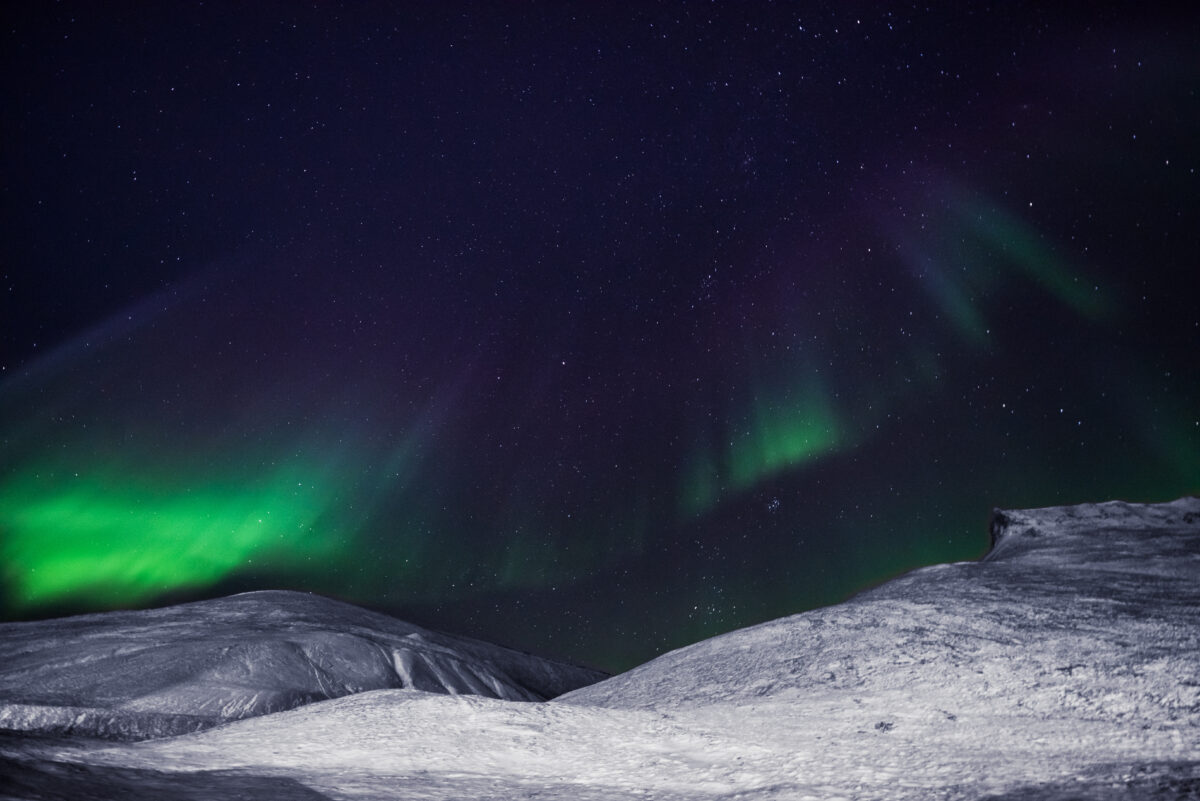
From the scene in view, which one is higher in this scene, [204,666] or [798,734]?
[204,666]

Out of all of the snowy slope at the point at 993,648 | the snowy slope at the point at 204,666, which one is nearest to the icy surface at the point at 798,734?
the snowy slope at the point at 993,648

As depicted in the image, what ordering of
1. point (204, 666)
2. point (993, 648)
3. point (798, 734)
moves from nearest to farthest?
point (798, 734) < point (993, 648) < point (204, 666)

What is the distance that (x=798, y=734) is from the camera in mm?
6262

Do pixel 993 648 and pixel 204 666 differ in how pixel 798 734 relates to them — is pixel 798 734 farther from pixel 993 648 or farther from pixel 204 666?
pixel 204 666

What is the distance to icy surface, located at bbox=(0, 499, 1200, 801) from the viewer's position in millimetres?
4547

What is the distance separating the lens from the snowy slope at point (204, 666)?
16.5 m

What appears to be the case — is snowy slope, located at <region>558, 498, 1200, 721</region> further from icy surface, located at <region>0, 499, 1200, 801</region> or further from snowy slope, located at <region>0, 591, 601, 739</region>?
snowy slope, located at <region>0, 591, 601, 739</region>

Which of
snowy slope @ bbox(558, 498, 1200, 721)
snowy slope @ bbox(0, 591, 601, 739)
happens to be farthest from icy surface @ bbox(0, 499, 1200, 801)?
snowy slope @ bbox(0, 591, 601, 739)

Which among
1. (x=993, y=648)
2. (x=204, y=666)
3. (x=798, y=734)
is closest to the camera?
(x=798, y=734)

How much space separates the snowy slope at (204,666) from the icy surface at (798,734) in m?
10.9

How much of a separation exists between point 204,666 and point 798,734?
59.6ft

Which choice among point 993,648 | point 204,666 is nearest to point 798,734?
point 993,648

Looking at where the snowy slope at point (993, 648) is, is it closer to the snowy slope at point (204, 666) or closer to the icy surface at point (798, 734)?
the icy surface at point (798, 734)

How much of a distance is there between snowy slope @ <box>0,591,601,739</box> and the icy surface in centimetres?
1088
